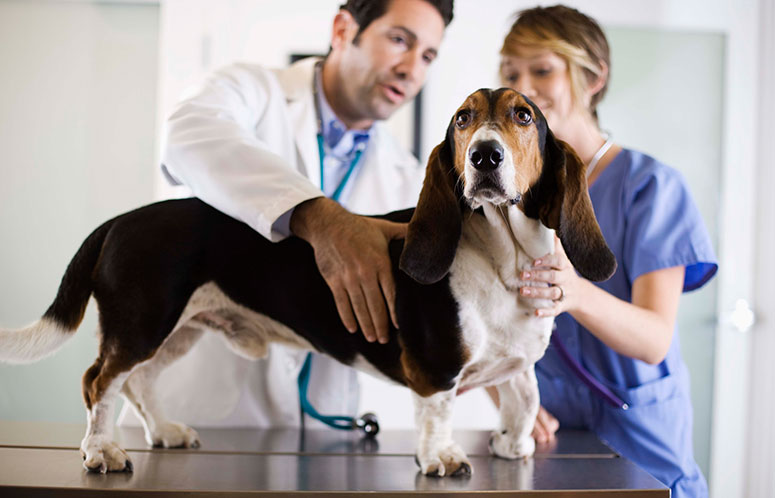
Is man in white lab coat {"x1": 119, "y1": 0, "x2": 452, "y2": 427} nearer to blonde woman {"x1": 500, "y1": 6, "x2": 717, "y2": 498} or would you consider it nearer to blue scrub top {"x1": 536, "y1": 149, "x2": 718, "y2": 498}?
blonde woman {"x1": 500, "y1": 6, "x2": 717, "y2": 498}

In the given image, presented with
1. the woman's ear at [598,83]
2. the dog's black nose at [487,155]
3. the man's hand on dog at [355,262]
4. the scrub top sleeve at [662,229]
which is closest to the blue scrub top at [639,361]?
the scrub top sleeve at [662,229]

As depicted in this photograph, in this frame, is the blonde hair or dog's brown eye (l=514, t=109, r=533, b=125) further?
the blonde hair

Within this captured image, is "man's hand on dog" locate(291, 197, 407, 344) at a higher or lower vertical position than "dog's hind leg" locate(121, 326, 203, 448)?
higher

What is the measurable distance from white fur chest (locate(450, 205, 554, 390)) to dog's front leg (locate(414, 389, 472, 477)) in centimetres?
7

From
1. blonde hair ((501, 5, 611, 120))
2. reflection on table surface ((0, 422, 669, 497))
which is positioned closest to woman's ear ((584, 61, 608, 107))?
blonde hair ((501, 5, 611, 120))

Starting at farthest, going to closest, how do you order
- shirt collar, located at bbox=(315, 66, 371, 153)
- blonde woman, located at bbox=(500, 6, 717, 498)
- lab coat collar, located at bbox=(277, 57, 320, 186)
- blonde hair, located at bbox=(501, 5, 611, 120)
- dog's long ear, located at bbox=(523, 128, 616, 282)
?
1. shirt collar, located at bbox=(315, 66, 371, 153)
2. lab coat collar, located at bbox=(277, 57, 320, 186)
3. blonde hair, located at bbox=(501, 5, 611, 120)
4. blonde woman, located at bbox=(500, 6, 717, 498)
5. dog's long ear, located at bbox=(523, 128, 616, 282)

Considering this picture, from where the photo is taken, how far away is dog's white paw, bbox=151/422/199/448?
49.8 inches

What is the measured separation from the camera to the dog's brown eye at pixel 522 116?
0.96 metres

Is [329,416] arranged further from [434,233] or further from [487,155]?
[487,155]

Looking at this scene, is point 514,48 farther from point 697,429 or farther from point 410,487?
point 697,429

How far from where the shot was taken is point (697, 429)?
9.59 feet

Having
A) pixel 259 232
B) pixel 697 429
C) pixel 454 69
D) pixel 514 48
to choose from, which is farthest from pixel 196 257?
pixel 697 429

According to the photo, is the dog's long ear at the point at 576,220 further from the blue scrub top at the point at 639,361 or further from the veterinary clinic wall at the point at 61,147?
the veterinary clinic wall at the point at 61,147

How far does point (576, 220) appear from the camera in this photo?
3.22 ft
